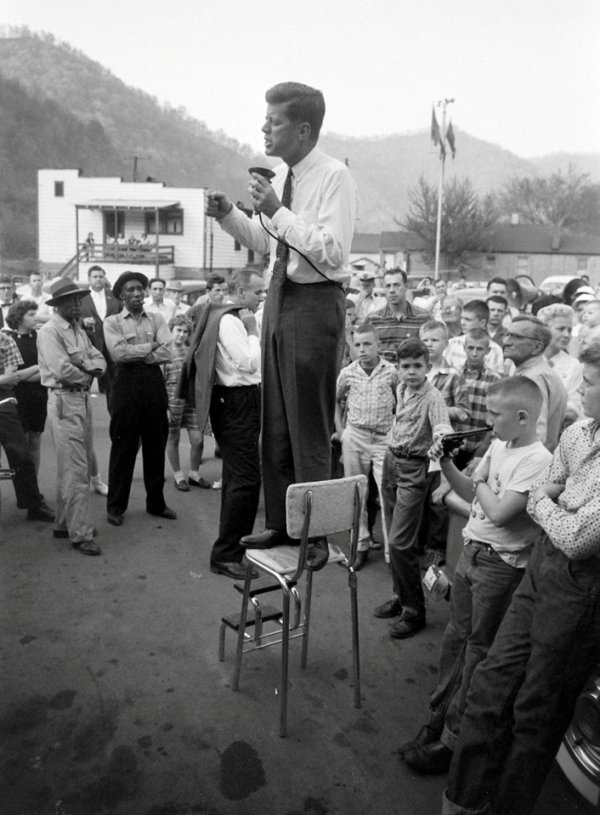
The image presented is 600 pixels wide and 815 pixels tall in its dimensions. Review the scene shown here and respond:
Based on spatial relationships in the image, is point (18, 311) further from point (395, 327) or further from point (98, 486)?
point (395, 327)

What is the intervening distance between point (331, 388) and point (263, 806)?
1639 millimetres

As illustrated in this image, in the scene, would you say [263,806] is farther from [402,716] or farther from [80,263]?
[80,263]

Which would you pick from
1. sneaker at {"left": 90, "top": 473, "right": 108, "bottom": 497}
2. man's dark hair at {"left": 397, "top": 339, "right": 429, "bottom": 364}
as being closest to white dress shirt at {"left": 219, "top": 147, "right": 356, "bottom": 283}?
man's dark hair at {"left": 397, "top": 339, "right": 429, "bottom": 364}

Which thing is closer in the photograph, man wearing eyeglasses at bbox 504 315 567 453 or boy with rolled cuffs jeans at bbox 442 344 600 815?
boy with rolled cuffs jeans at bbox 442 344 600 815

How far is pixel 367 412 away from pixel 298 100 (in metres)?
2.96

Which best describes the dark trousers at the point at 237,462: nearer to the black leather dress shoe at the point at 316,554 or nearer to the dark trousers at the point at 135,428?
the dark trousers at the point at 135,428

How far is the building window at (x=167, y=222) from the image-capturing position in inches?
1283

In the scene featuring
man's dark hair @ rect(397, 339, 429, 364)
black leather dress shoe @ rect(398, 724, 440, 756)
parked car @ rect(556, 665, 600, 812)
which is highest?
man's dark hair @ rect(397, 339, 429, 364)

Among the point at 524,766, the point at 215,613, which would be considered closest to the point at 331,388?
the point at 524,766

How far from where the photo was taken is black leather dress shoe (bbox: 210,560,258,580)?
4844 millimetres

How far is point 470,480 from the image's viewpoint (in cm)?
328

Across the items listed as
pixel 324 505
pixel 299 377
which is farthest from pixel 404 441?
pixel 299 377

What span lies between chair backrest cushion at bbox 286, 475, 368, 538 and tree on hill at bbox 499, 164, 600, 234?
6157 centimetres

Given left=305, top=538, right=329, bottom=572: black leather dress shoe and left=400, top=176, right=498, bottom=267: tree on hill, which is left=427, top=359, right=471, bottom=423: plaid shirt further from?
left=400, top=176, right=498, bottom=267: tree on hill
